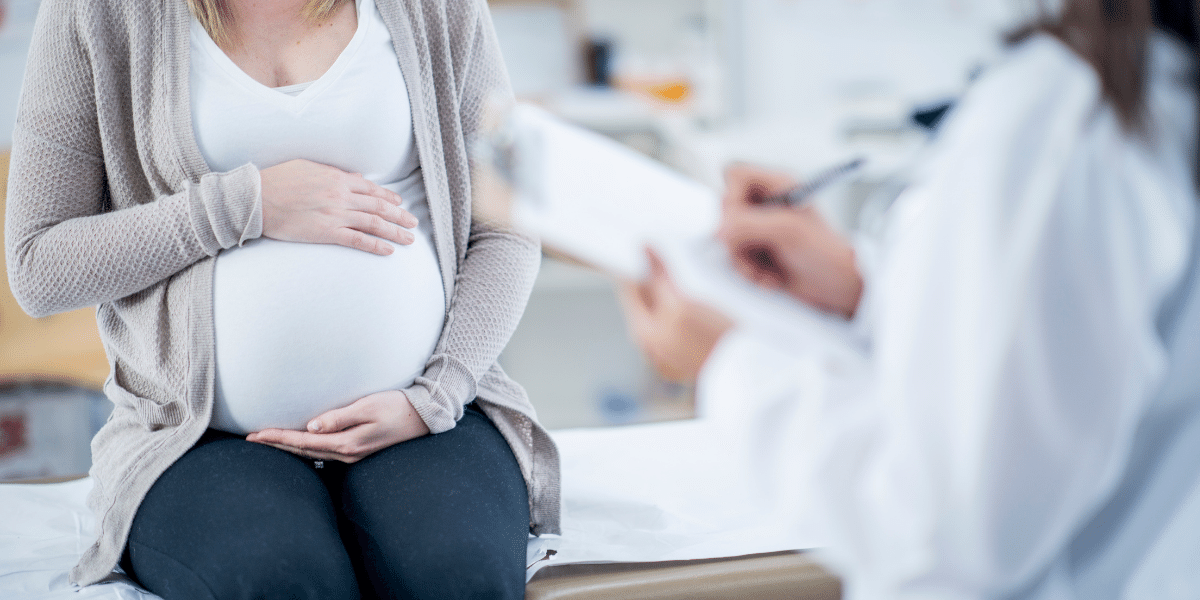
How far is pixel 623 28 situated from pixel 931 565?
7.29 ft

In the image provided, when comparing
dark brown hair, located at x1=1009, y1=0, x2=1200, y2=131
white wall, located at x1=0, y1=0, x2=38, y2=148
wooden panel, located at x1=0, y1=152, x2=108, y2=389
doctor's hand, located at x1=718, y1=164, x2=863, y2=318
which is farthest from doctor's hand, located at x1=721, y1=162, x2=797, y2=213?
white wall, located at x1=0, y1=0, x2=38, y2=148

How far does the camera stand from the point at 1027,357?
0.38 meters

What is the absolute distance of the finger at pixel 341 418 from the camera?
0.73 metres

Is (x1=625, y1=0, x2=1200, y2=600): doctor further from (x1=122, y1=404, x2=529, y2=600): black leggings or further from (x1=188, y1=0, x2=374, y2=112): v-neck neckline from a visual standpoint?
(x1=188, y1=0, x2=374, y2=112): v-neck neckline

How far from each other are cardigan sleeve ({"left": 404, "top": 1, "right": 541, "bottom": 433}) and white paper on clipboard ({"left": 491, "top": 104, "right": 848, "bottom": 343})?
25cm

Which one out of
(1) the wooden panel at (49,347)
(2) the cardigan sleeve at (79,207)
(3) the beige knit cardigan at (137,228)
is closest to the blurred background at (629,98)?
(1) the wooden panel at (49,347)

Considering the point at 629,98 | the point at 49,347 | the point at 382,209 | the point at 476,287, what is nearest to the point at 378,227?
the point at 382,209

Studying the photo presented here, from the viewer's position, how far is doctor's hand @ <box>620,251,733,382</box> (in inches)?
18.3

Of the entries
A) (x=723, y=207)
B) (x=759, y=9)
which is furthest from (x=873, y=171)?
(x=759, y=9)

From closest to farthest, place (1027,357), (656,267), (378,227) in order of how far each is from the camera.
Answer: (1027,357) → (656,267) → (378,227)

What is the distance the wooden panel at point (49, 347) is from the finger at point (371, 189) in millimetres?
1150

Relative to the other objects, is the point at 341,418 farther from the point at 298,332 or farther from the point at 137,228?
the point at 137,228

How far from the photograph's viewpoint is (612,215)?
51 cm

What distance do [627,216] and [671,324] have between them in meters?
0.08
